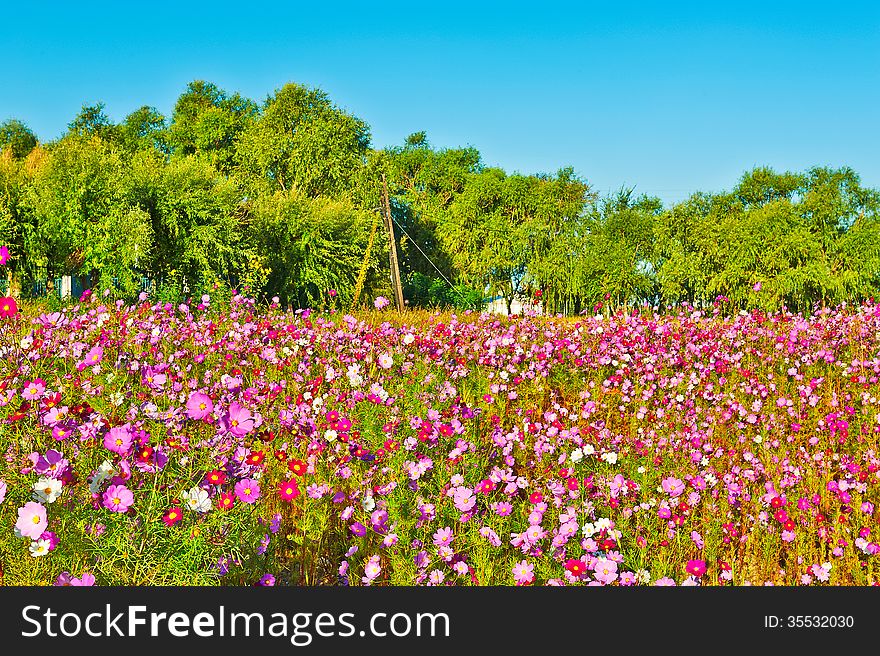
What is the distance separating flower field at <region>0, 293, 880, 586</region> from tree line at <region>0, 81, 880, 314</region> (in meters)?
4.58

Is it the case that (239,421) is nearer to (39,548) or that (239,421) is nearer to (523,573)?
(39,548)

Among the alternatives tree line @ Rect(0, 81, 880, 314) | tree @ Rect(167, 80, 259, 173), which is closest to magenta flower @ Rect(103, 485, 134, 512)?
tree line @ Rect(0, 81, 880, 314)

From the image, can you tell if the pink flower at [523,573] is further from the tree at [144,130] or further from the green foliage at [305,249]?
the tree at [144,130]

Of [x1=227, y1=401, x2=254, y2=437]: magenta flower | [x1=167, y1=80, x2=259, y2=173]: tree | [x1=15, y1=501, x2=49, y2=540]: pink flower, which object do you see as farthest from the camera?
[x1=167, y1=80, x2=259, y2=173]: tree

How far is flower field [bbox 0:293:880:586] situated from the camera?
2287 millimetres

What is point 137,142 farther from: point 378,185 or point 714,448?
point 714,448

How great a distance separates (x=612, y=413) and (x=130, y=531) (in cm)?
380

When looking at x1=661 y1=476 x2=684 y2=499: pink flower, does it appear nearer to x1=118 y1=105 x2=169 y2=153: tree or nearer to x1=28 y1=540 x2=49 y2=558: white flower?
x1=28 y1=540 x2=49 y2=558: white flower

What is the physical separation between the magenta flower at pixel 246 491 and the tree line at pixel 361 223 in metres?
7.87

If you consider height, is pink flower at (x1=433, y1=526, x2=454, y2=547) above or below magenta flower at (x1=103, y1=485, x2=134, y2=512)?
below

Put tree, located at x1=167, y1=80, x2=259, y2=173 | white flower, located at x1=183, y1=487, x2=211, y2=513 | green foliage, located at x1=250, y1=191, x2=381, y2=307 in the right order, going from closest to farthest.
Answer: white flower, located at x1=183, y1=487, x2=211, y2=513
green foliage, located at x1=250, y1=191, x2=381, y2=307
tree, located at x1=167, y1=80, x2=259, y2=173

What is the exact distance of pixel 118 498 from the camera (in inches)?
83.4

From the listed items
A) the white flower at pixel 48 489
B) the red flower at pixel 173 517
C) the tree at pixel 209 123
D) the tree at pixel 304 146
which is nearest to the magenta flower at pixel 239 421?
the red flower at pixel 173 517

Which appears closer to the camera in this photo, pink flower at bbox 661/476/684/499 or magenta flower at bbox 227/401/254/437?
magenta flower at bbox 227/401/254/437
